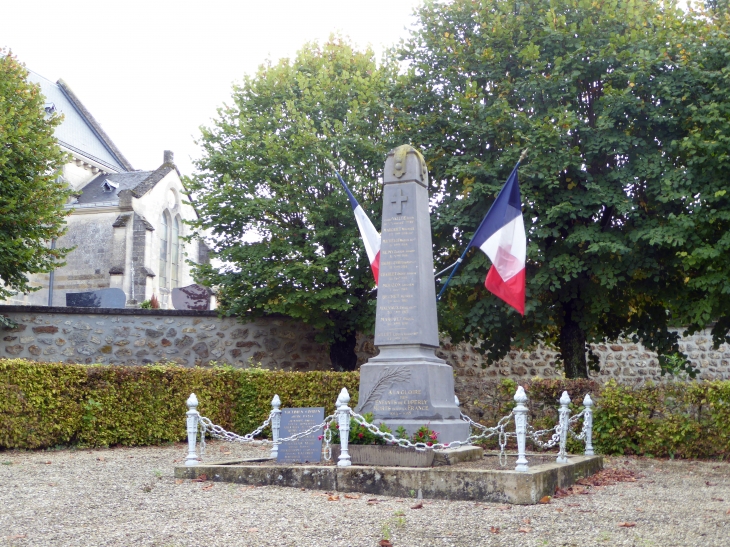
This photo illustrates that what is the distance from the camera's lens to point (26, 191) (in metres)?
15.0

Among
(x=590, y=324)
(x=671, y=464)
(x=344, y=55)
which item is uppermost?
(x=344, y=55)

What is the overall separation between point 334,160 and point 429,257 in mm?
7942

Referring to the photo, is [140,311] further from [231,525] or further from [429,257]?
[231,525]

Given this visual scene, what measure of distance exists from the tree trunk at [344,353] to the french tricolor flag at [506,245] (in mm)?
7446

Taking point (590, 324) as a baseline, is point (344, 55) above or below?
above

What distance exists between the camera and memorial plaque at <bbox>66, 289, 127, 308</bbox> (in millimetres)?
21766

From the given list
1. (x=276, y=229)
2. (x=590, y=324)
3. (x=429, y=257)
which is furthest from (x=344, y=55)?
(x=429, y=257)

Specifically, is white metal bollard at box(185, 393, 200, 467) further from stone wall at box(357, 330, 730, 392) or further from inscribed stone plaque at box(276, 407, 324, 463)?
stone wall at box(357, 330, 730, 392)

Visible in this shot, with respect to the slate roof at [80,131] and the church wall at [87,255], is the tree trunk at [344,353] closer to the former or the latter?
the church wall at [87,255]

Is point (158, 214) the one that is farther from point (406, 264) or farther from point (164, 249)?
point (406, 264)

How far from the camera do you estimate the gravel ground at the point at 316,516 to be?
4980 millimetres

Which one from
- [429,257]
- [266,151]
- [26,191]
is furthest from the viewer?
[266,151]

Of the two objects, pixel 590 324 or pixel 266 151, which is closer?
pixel 590 324

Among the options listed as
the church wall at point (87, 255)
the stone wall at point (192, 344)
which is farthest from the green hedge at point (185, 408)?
the church wall at point (87, 255)
